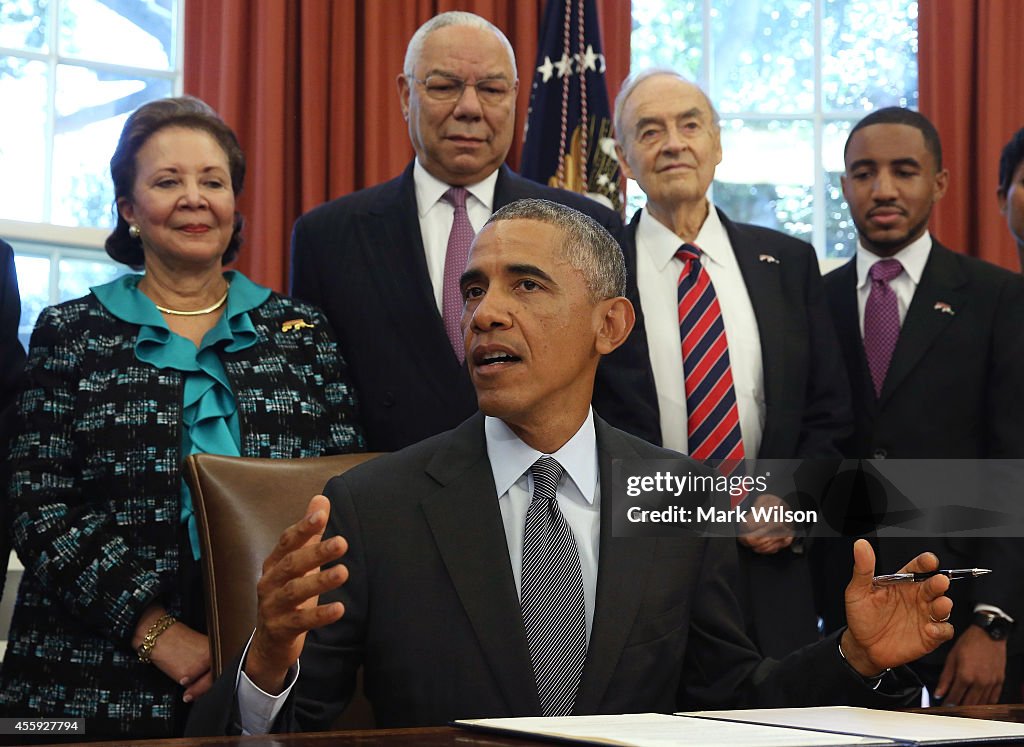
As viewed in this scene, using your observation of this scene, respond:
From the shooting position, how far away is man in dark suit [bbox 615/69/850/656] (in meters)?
2.87

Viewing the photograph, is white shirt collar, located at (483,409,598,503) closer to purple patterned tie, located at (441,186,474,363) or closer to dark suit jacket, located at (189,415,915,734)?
dark suit jacket, located at (189,415,915,734)

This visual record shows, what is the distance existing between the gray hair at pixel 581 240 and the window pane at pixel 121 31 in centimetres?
321

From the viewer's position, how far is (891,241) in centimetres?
332

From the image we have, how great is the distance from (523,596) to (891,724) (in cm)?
66

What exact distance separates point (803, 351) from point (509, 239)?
1.07 meters

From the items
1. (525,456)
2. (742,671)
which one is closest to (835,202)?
(525,456)

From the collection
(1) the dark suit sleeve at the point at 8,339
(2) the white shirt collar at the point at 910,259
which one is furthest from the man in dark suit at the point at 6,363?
(2) the white shirt collar at the point at 910,259

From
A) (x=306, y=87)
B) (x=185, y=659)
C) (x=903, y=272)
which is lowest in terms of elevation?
(x=185, y=659)

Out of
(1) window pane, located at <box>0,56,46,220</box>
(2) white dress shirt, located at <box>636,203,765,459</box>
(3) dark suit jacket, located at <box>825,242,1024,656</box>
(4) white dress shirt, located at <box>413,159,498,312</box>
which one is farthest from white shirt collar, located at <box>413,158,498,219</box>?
(1) window pane, located at <box>0,56,46,220</box>

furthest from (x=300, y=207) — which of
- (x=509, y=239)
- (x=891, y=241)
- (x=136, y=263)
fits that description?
(x=509, y=239)

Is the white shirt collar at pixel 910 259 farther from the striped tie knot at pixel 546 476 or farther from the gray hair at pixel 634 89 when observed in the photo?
the striped tie knot at pixel 546 476

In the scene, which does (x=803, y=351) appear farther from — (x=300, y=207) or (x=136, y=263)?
(x=300, y=207)

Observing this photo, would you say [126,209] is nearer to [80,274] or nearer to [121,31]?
[80,274]

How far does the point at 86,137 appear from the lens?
495 cm
